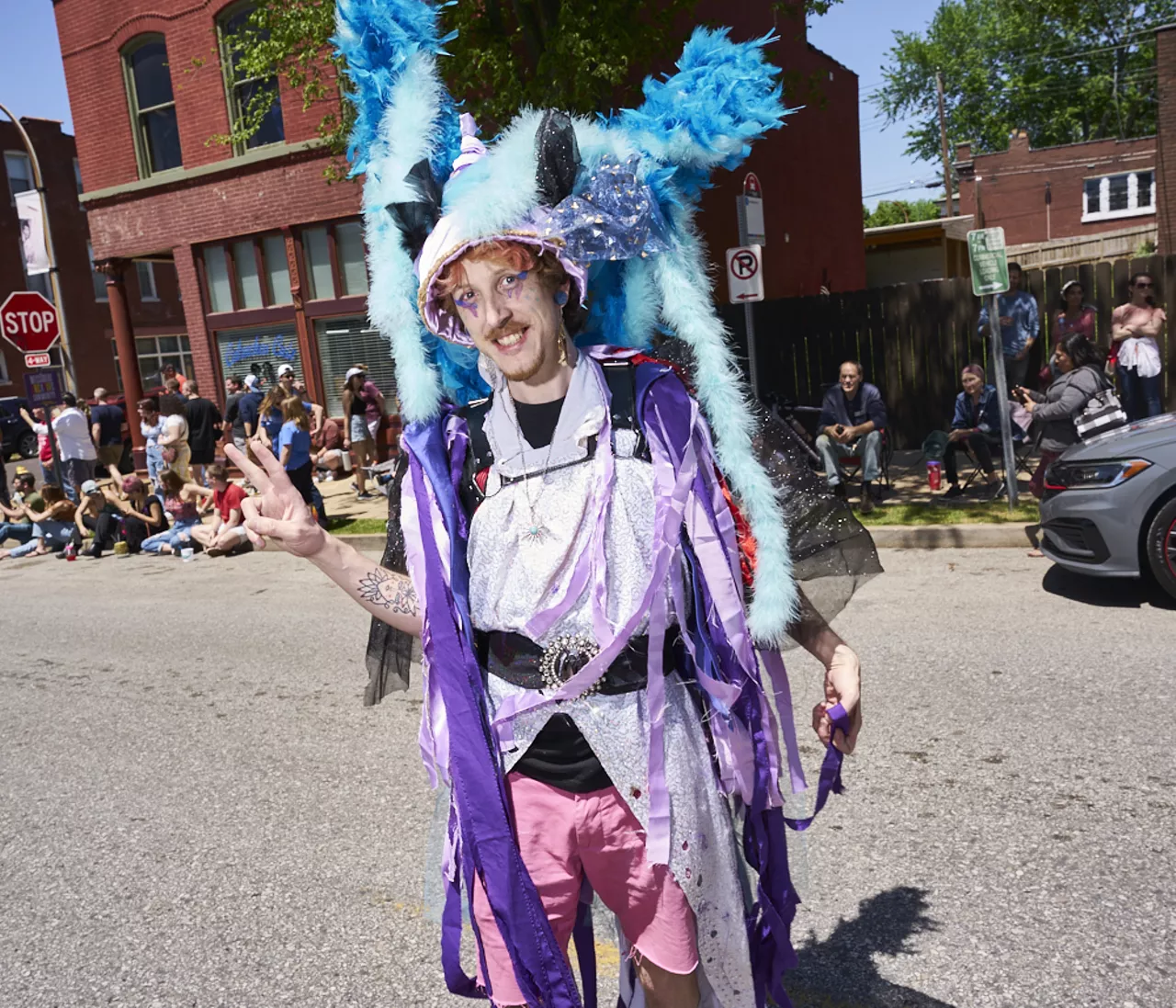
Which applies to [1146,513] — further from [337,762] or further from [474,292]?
[474,292]

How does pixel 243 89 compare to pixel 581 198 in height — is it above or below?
above

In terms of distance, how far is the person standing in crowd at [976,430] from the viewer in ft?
31.6

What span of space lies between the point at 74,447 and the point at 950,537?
11507 millimetres

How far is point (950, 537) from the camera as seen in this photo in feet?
27.2

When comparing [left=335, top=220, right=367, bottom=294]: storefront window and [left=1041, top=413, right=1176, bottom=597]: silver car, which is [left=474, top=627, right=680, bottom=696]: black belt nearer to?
[left=1041, top=413, right=1176, bottom=597]: silver car

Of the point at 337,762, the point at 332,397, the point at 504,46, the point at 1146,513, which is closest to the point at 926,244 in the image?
the point at 332,397

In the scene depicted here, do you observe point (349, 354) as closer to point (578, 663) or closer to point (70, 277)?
point (578, 663)

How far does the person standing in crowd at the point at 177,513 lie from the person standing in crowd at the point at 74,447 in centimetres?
252

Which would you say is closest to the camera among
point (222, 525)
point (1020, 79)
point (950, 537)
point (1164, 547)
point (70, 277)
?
point (1164, 547)

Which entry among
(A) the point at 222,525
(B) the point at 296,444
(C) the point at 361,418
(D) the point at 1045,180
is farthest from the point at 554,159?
(D) the point at 1045,180

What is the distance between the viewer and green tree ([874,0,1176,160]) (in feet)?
158

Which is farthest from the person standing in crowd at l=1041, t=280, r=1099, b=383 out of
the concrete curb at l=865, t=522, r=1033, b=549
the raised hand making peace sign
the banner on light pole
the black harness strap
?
the banner on light pole

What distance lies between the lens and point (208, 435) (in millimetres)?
14352

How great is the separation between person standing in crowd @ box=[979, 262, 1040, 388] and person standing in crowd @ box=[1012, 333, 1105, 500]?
3.37 meters
